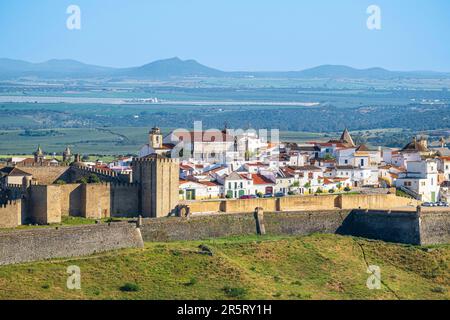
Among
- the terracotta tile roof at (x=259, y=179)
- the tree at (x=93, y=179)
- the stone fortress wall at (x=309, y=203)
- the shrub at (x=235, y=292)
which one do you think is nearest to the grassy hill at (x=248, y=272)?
the shrub at (x=235, y=292)

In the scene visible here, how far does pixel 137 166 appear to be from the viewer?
4388 centimetres

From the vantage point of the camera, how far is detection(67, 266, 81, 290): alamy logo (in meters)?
36.1

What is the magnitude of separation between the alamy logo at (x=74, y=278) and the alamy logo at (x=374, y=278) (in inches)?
345

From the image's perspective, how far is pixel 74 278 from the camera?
36.6 meters

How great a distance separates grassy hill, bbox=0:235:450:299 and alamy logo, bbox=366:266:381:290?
19 cm

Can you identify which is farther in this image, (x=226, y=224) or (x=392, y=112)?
(x=392, y=112)

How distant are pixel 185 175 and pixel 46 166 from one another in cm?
651

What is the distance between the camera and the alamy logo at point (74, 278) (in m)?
36.1

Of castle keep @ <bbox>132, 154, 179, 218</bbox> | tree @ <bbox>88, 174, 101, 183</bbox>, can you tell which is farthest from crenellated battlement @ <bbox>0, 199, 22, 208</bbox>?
castle keep @ <bbox>132, 154, 179, 218</bbox>

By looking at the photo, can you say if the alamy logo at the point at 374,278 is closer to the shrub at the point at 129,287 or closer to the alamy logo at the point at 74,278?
the shrub at the point at 129,287
